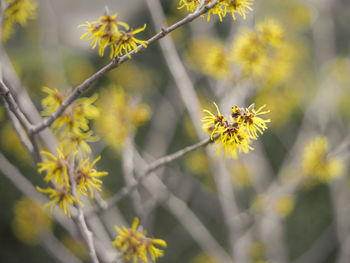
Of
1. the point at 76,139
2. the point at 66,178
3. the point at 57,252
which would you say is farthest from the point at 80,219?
the point at 57,252

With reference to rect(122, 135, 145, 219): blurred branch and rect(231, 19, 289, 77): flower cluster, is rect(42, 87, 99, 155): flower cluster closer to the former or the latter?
rect(122, 135, 145, 219): blurred branch

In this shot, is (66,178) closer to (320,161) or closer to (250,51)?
(250,51)

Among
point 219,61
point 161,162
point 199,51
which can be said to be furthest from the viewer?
point 199,51

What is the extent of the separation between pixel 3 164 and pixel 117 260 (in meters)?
A: 0.96

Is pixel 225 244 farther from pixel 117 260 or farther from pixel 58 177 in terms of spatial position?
pixel 58 177

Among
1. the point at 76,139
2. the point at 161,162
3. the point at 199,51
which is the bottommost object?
the point at 161,162

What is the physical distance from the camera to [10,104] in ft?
2.71

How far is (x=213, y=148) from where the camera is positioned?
1896mm

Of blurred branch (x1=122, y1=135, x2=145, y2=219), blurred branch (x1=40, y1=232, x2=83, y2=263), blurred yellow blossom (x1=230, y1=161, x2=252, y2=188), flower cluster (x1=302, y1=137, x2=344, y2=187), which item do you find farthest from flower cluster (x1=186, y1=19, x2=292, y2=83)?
blurred branch (x1=40, y1=232, x2=83, y2=263)

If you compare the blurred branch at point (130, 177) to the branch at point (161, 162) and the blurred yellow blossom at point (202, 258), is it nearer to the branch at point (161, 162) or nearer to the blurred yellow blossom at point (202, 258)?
the branch at point (161, 162)

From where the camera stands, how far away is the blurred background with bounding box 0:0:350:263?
1.65 m

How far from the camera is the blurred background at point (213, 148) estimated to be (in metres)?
1.65

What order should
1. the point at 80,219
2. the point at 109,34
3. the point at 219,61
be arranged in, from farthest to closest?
the point at 219,61
the point at 80,219
the point at 109,34

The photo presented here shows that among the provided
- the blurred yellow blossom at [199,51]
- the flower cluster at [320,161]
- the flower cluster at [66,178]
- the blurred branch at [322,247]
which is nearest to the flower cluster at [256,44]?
the flower cluster at [320,161]
